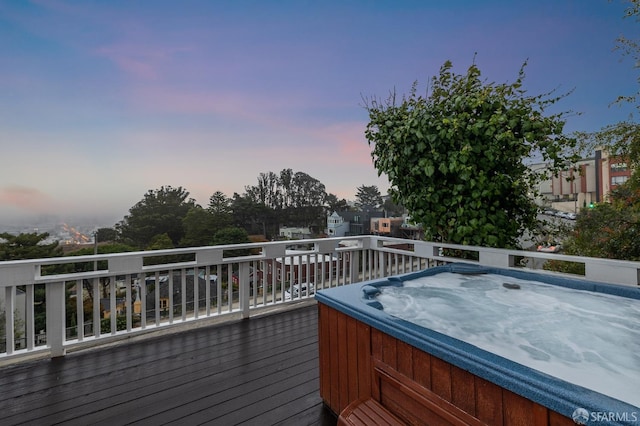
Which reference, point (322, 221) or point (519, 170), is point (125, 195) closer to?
point (322, 221)

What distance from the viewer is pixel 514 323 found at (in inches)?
71.6

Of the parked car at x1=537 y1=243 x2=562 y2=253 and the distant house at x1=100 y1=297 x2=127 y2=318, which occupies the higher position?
the parked car at x1=537 y1=243 x2=562 y2=253

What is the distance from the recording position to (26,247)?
10.5 ft

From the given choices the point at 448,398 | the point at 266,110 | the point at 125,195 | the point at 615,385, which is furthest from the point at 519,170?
the point at 125,195

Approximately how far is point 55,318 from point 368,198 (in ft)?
14.4

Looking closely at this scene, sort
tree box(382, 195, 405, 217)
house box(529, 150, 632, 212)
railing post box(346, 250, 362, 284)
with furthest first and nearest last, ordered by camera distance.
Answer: railing post box(346, 250, 362, 284) → tree box(382, 195, 405, 217) → house box(529, 150, 632, 212)

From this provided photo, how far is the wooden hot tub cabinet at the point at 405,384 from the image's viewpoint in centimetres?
97

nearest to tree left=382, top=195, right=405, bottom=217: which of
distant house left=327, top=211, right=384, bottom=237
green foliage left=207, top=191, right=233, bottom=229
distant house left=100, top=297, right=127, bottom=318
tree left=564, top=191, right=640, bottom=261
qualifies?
distant house left=327, top=211, right=384, bottom=237

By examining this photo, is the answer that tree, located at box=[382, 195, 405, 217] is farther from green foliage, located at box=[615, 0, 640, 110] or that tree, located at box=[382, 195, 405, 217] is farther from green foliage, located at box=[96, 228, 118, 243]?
green foliage, located at box=[96, 228, 118, 243]

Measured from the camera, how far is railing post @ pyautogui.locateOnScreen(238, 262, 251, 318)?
3.33m

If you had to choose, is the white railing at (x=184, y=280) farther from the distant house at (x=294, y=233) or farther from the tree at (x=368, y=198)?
the tree at (x=368, y=198)

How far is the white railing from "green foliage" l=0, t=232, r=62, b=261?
0.64 m

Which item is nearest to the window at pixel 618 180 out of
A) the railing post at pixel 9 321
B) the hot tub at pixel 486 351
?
the hot tub at pixel 486 351

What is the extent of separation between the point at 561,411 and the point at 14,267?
337cm
